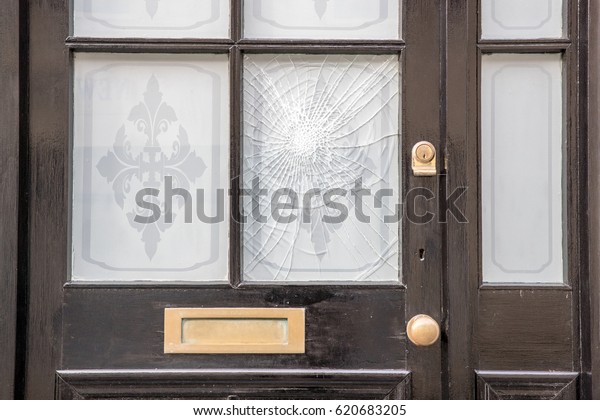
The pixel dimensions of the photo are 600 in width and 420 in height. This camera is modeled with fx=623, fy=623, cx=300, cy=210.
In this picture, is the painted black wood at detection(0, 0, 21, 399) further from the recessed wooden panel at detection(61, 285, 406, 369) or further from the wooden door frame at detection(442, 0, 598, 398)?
the wooden door frame at detection(442, 0, 598, 398)

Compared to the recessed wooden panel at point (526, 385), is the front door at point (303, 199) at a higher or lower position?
higher

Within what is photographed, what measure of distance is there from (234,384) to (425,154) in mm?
699

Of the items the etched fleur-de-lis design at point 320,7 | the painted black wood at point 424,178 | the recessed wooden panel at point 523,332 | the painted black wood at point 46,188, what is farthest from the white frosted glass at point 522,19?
the painted black wood at point 46,188

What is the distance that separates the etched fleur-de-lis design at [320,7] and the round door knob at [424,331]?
0.76 m

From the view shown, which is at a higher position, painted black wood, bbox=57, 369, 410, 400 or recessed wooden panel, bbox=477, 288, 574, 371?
recessed wooden panel, bbox=477, 288, 574, 371

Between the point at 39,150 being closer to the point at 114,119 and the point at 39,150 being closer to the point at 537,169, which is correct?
the point at 114,119

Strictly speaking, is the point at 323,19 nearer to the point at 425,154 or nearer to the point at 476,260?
the point at 425,154

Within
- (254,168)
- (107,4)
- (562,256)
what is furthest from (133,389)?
(562,256)

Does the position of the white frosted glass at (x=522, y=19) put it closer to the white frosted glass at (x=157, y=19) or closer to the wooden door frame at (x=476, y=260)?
the wooden door frame at (x=476, y=260)

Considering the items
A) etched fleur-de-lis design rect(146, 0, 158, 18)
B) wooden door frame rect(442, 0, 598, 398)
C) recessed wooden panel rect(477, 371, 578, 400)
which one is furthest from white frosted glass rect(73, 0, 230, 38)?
recessed wooden panel rect(477, 371, 578, 400)

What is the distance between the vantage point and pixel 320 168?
151 cm

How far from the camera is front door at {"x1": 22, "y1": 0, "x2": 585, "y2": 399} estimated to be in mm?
1455

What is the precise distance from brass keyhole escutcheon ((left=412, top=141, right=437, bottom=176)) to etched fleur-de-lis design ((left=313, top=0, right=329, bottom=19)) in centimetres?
40

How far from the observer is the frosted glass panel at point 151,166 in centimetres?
149
